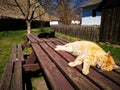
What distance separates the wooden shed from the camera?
923 cm

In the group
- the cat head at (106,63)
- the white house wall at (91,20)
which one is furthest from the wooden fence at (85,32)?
the cat head at (106,63)

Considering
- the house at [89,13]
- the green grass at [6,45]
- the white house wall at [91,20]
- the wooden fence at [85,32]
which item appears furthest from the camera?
the house at [89,13]

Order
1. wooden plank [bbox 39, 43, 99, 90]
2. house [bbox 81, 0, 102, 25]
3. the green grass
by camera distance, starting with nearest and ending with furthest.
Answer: wooden plank [bbox 39, 43, 99, 90]
the green grass
house [bbox 81, 0, 102, 25]

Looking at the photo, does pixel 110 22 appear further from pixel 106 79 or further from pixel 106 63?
pixel 106 79

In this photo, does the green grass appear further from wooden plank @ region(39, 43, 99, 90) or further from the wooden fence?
the wooden fence

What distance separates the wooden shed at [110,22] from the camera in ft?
30.3

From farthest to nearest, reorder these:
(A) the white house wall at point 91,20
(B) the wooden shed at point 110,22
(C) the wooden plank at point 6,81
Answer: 1. (A) the white house wall at point 91,20
2. (B) the wooden shed at point 110,22
3. (C) the wooden plank at point 6,81

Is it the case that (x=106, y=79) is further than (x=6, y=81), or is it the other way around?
(x=6, y=81)

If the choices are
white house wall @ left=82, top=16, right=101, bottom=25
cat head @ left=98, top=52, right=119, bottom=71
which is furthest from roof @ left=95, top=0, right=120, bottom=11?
white house wall @ left=82, top=16, right=101, bottom=25

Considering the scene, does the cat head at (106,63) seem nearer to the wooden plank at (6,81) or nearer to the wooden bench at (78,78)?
the wooden bench at (78,78)

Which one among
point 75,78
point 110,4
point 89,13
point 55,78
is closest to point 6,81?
point 55,78

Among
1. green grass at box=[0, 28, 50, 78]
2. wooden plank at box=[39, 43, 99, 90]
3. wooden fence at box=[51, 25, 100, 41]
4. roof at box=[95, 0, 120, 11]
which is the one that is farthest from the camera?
wooden fence at box=[51, 25, 100, 41]

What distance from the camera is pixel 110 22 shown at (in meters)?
9.78

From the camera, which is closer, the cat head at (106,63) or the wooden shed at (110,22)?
the cat head at (106,63)
